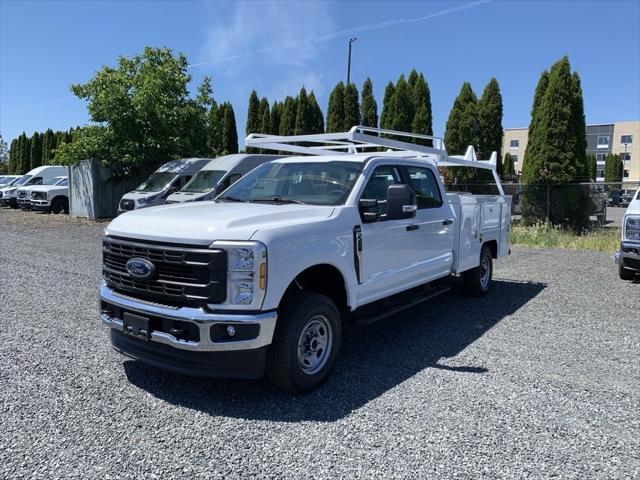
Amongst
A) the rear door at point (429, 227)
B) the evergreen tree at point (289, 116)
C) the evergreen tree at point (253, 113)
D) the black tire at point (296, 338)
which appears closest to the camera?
the black tire at point (296, 338)

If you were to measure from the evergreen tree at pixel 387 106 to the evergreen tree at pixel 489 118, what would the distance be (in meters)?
4.07

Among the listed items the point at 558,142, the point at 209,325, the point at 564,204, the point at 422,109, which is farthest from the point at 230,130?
the point at 209,325

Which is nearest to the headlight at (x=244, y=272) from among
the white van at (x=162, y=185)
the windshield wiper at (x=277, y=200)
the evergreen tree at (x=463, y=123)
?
the windshield wiper at (x=277, y=200)

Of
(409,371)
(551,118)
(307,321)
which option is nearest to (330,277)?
(307,321)

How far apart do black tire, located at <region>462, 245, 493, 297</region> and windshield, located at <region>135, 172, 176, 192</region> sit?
1254 centimetres

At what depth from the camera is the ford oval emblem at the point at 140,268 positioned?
4016 mm

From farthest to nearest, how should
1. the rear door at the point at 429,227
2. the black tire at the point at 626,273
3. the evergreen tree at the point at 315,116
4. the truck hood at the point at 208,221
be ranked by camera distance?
the evergreen tree at the point at 315,116 → the black tire at the point at 626,273 → the rear door at the point at 429,227 → the truck hood at the point at 208,221

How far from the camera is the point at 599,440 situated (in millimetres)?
3578

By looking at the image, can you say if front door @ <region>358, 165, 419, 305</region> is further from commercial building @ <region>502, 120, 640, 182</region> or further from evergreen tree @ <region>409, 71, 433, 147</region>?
commercial building @ <region>502, 120, 640, 182</region>

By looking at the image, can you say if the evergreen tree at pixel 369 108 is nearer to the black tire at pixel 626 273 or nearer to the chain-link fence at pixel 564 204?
the chain-link fence at pixel 564 204

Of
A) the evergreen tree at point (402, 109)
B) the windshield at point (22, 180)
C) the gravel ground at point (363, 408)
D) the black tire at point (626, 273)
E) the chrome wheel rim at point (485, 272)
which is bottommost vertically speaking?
the gravel ground at point (363, 408)

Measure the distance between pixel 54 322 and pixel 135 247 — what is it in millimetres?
2803

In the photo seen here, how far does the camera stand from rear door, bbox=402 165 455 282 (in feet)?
19.2

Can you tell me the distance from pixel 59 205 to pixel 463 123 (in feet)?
62.7
